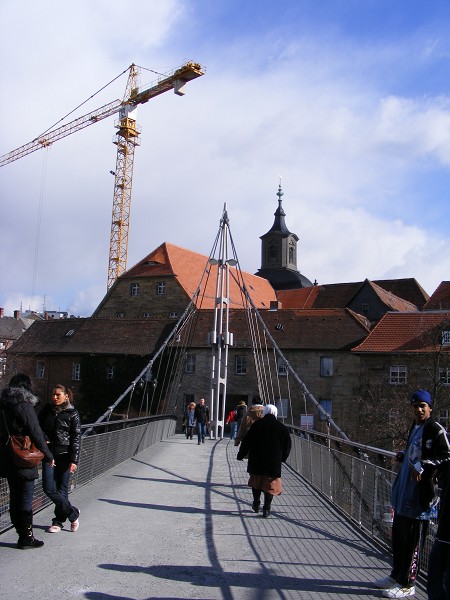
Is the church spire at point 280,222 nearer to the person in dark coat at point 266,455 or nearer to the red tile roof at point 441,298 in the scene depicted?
the red tile roof at point 441,298

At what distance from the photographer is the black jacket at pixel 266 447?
8.21 meters

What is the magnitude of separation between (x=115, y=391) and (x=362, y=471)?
1546 inches

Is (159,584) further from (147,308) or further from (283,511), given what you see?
(147,308)

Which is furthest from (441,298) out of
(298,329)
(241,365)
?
(241,365)

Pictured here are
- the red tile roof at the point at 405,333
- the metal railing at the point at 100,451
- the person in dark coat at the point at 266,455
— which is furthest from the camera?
the red tile roof at the point at 405,333

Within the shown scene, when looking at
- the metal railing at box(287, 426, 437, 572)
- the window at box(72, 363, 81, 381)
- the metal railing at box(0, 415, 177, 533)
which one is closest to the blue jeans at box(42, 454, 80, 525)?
the metal railing at box(0, 415, 177, 533)

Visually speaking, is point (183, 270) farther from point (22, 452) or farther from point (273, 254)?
point (22, 452)

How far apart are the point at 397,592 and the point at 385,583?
188 millimetres

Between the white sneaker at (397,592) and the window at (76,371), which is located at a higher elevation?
the window at (76,371)

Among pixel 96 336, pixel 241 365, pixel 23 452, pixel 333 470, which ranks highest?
pixel 96 336

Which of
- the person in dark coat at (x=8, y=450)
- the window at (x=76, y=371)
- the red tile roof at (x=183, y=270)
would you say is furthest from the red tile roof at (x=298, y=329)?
the person in dark coat at (x=8, y=450)

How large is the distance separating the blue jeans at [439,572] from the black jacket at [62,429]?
3593 millimetres

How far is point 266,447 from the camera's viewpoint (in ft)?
27.0

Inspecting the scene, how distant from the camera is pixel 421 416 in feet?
16.7
